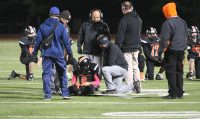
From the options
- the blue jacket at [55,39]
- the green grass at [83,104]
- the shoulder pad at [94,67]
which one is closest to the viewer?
the green grass at [83,104]

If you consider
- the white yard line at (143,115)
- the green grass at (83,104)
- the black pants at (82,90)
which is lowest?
the white yard line at (143,115)

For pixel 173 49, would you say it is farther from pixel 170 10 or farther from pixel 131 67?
pixel 131 67

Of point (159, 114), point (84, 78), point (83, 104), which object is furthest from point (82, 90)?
point (159, 114)

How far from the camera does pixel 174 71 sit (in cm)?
1517

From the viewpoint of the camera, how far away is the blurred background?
177 ft

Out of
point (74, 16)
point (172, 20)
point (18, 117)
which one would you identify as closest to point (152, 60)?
point (172, 20)

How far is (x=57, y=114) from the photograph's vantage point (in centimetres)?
1254

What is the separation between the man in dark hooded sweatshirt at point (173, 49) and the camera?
49.6 feet

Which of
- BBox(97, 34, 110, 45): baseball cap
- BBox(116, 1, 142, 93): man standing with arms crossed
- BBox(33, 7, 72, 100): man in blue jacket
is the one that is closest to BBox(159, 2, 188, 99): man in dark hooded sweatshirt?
BBox(116, 1, 142, 93): man standing with arms crossed

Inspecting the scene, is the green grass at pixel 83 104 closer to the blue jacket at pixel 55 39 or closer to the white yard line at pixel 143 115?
the white yard line at pixel 143 115

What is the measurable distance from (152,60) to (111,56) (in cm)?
495

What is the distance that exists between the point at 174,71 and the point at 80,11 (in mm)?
42169

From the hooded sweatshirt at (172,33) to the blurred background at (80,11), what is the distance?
125 feet

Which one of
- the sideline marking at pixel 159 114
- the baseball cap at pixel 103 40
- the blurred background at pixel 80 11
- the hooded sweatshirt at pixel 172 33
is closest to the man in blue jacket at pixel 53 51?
the baseball cap at pixel 103 40
